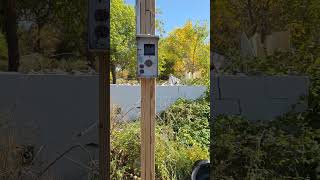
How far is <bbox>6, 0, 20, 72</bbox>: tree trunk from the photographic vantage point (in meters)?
4.53

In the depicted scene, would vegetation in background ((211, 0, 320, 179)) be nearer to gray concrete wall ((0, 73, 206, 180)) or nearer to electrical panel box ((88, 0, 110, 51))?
electrical panel box ((88, 0, 110, 51))

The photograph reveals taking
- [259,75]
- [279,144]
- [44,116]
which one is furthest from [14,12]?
[279,144]

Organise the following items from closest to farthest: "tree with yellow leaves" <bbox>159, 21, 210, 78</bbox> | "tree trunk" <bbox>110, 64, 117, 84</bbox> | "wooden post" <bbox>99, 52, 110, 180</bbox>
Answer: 1. "wooden post" <bbox>99, 52, 110, 180</bbox>
2. "tree trunk" <bbox>110, 64, 117, 84</bbox>
3. "tree with yellow leaves" <bbox>159, 21, 210, 78</bbox>

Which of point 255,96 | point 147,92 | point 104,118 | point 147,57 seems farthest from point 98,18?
point 255,96

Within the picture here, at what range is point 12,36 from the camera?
456cm

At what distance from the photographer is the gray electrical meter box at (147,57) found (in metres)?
4.01

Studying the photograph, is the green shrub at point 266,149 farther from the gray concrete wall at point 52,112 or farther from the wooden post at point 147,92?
the gray concrete wall at point 52,112

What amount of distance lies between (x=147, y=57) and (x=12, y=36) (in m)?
1.38

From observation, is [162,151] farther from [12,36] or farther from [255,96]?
[12,36]

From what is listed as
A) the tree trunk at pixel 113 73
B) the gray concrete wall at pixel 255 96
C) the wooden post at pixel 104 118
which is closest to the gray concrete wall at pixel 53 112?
the wooden post at pixel 104 118

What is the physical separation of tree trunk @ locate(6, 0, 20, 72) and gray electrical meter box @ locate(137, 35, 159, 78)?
124 cm

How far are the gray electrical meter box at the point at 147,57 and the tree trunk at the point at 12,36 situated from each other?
1238mm

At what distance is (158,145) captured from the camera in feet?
17.9

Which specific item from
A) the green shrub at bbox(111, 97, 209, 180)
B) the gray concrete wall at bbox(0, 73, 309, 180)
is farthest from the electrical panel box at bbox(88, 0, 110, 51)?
the green shrub at bbox(111, 97, 209, 180)
